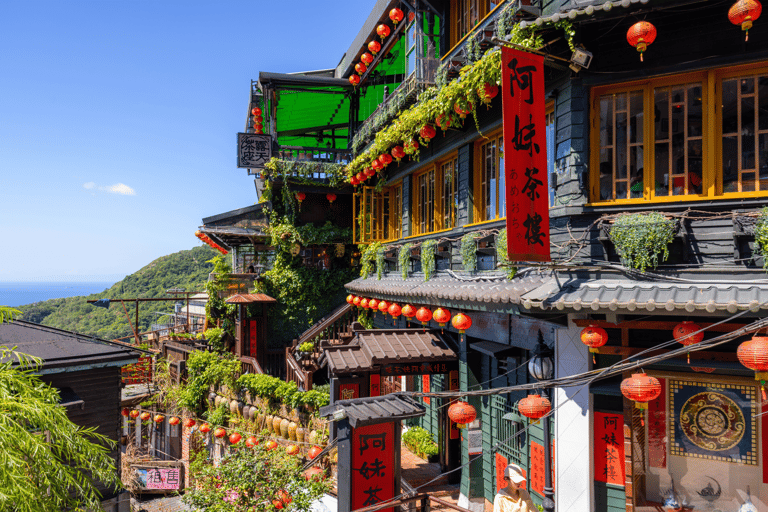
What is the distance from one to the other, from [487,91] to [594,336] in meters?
4.83

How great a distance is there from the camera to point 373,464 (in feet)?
23.4

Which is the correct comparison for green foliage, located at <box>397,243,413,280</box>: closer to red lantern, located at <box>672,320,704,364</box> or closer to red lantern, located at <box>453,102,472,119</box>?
red lantern, located at <box>453,102,472,119</box>

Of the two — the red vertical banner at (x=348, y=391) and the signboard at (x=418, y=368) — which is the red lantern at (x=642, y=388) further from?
the red vertical banner at (x=348, y=391)

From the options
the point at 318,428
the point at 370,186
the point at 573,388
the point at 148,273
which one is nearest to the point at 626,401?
the point at 573,388

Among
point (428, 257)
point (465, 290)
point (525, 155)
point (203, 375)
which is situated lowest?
point (203, 375)

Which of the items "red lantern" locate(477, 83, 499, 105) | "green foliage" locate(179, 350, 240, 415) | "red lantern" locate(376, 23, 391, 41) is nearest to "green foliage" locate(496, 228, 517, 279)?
"red lantern" locate(477, 83, 499, 105)

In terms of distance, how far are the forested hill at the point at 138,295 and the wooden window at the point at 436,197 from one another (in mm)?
53218

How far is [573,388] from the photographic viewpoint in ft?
24.8

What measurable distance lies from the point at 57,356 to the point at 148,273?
219 feet

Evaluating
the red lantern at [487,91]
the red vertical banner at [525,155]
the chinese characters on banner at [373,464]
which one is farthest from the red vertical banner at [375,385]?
the red lantern at [487,91]

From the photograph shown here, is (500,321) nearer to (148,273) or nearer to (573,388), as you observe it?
(573,388)

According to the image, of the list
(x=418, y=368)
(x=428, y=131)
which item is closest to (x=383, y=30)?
(x=428, y=131)

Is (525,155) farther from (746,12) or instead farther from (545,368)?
(545,368)

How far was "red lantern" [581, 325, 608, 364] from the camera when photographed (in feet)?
22.3
